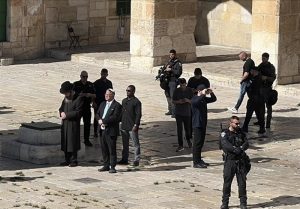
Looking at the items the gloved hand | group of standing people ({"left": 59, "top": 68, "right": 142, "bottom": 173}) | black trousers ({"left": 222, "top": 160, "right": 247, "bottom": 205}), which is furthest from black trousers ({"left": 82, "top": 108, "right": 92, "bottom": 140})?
the gloved hand

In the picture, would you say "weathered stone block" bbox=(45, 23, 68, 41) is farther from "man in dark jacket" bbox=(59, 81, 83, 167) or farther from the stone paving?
"man in dark jacket" bbox=(59, 81, 83, 167)

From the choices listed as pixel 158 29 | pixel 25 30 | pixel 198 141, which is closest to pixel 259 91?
pixel 198 141

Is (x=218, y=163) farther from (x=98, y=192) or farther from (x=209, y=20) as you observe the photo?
(x=209, y=20)

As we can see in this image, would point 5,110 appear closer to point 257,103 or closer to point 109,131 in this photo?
point 257,103

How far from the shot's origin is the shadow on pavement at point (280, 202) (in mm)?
18234

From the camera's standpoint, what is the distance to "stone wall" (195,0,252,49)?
37.8m

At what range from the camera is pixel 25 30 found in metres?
35.7

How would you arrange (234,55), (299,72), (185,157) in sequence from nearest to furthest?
(185,157)
(299,72)
(234,55)

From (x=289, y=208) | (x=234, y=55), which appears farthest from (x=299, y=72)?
(x=289, y=208)

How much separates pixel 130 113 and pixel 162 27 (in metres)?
12.6

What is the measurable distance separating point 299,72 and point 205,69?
307cm

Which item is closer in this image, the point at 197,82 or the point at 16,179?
the point at 16,179

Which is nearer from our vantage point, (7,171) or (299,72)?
(7,171)

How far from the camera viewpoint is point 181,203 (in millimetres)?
18188
